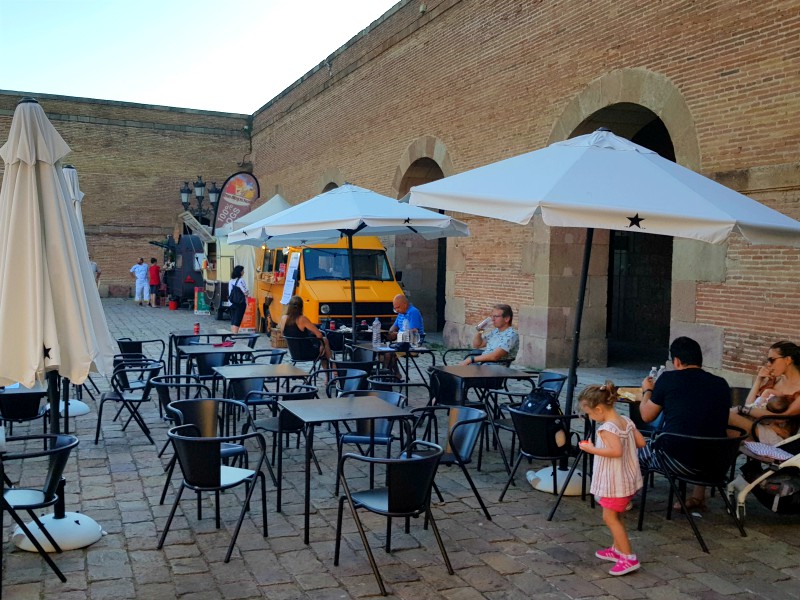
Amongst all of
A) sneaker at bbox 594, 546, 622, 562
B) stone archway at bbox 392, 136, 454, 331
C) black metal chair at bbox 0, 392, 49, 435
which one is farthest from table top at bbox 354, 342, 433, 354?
stone archway at bbox 392, 136, 454, 331

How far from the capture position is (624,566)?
14.1 feet

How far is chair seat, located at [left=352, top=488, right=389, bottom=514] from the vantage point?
13.8 feet

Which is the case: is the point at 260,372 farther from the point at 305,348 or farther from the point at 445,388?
the point at 305,348

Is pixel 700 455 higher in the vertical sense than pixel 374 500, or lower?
higher

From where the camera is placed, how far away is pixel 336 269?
44.4 ft

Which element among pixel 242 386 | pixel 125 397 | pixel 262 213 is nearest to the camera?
pixel 242 386

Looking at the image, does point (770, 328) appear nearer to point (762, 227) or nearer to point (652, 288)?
point (762, 227)

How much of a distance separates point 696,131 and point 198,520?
749 centimetres

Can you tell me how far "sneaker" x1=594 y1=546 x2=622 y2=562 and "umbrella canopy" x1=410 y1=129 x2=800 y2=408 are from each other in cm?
152

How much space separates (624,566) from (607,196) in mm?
2265

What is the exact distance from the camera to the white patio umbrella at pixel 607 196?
4961mm

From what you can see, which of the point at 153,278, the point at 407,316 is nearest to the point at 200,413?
the point at 407,316

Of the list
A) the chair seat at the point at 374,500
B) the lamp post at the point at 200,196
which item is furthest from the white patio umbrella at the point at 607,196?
the lamp post at the point at 200,196

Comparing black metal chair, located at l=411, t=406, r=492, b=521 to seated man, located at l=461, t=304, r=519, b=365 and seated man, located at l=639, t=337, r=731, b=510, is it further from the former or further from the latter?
seated man, located at l=461, t=304, r=519, b=365
